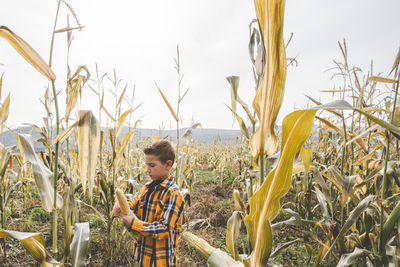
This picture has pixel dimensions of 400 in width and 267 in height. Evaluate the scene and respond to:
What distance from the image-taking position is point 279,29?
0.43 metres

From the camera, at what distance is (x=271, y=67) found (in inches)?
18.3

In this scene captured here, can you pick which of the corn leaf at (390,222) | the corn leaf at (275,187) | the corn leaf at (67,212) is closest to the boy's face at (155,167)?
the corn leaf at (67,212)

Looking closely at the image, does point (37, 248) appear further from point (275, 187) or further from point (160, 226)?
point (275, 187)

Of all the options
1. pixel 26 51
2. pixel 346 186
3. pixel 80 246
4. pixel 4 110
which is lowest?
pixel 80 246

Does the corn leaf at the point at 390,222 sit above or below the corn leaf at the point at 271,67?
below

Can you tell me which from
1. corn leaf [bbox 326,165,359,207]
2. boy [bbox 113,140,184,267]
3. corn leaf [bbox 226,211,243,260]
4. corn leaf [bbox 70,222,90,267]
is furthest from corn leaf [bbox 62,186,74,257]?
corn leaf [bbox 326,165,359,207]

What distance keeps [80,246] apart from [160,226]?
16.5 inches

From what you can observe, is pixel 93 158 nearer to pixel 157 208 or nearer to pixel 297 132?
pixel 297 132

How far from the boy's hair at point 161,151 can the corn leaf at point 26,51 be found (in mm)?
751

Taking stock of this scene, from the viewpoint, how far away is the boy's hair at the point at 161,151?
1.42m

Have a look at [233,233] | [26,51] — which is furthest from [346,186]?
[26,51]

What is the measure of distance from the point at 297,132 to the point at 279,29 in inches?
9.0

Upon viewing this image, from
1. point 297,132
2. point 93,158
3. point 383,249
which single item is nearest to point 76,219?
point 93,158

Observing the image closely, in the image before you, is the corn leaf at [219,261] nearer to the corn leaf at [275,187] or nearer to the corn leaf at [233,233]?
the corn leaf at [275,187]
